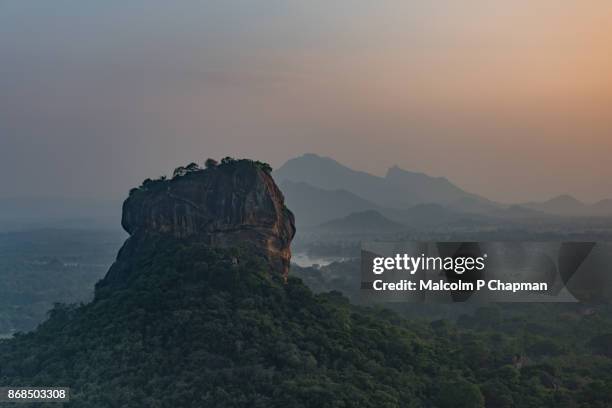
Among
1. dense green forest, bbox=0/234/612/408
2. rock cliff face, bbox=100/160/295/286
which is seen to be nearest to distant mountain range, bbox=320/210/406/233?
rock cliff face, bbox=100/160/295/286

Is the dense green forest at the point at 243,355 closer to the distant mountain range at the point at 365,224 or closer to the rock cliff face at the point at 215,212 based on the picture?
the rock cliff face at the point at 215,212

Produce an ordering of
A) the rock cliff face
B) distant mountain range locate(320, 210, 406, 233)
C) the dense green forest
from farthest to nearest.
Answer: distant mountain range locate(320, 210, 406, 233) → the rock cliff face → the dense green forest

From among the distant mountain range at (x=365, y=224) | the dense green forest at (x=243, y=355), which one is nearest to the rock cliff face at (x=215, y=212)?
the dense green forest at (x=243, y=355)

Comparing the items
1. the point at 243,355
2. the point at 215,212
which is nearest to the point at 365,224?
the point at 215,212

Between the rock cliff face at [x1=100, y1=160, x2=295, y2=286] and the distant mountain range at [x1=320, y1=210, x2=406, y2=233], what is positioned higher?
the distant mountain range at [x1=320, y1=210, x2=406, y2=233]

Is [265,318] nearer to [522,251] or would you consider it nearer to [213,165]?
[213,165]

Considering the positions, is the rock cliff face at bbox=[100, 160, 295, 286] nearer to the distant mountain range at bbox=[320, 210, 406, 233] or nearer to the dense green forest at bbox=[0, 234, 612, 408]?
the dense green forest at bbox=[0, 234, 612, 408]

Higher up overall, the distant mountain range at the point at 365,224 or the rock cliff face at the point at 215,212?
the distant mountain range at the point at 365,224
